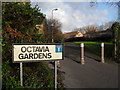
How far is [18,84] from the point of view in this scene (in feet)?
16.0

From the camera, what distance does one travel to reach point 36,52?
4754 mm

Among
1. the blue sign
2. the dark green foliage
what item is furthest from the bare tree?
the blue sign

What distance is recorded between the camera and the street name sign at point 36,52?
463 cm

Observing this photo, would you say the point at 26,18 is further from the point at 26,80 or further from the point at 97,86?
the point at 97,86

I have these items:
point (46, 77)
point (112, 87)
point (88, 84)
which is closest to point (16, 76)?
point (46, 77)

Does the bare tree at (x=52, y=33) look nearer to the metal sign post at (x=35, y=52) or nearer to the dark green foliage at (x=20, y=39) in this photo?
the dark green foliage at (x=20, y=39)

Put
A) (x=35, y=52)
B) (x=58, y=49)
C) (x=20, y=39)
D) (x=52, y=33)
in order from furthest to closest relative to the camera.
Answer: (x=52, y=33), (x=20, y=39), (x=58, y=49), (x=35, y=52)

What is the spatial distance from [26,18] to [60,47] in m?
1.77

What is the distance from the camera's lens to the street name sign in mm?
4629

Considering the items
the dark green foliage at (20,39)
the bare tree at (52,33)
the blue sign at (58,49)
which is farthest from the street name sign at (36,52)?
the bare tree at (52,33)

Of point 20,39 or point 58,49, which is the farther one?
point 20,39

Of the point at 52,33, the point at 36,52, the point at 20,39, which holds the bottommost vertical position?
the point at 36,52

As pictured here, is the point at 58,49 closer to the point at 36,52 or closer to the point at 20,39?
the point at 36,52

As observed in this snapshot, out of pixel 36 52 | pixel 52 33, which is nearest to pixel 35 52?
pixel 36 52
